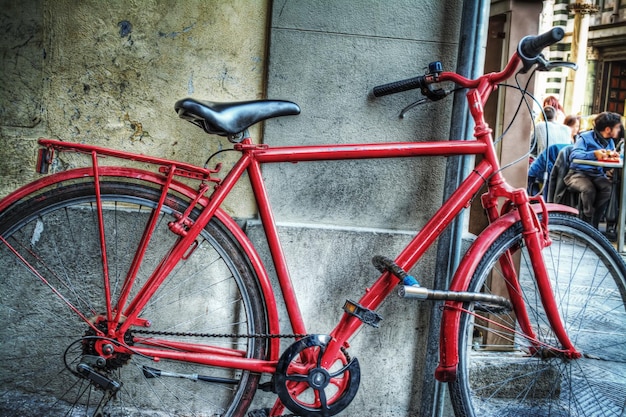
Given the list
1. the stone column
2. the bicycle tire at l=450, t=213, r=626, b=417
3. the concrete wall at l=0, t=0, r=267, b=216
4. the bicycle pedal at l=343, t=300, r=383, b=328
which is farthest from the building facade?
the bicycle pedal at l=343, t=300, r=383, b=328

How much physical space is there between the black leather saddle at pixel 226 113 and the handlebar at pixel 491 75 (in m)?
0.61

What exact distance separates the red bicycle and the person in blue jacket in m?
5.85

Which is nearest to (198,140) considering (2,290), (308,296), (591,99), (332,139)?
(332,139)

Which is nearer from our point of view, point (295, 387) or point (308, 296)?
point (295, 387)

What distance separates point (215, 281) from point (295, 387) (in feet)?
2.44

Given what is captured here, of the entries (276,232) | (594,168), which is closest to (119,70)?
(276,232)

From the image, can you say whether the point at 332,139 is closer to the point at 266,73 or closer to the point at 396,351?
the point at 266,73

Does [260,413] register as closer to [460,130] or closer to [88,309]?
[88,309]

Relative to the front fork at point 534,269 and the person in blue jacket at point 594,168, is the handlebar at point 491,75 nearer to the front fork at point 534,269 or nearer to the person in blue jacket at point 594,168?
the front fork at point 534,269

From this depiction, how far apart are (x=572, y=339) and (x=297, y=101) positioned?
179 cm

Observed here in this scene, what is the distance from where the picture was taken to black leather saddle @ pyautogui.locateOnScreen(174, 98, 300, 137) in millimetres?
2412

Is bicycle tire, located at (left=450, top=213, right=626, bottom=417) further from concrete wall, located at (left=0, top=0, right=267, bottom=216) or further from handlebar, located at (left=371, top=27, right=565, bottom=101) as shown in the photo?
concrete wall, located at (left=0, top=0, right=267, bottom=216)

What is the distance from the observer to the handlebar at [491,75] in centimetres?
246

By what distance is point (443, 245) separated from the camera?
3.12m
